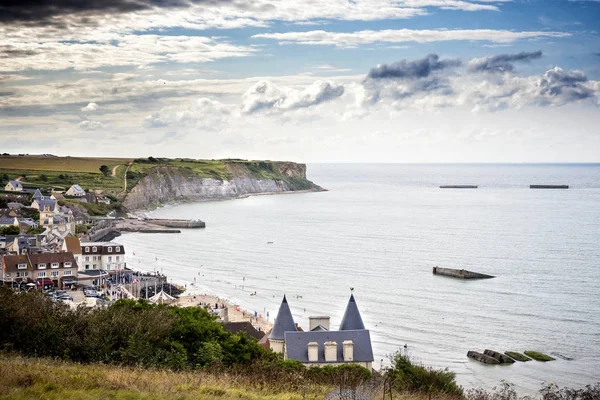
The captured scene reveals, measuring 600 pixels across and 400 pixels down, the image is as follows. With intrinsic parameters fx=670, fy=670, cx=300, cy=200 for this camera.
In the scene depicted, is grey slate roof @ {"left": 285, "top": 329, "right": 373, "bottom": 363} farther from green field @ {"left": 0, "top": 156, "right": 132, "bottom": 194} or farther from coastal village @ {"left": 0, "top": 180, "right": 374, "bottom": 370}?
green field @ {"left": 0, "top": 156, "right": 132, "bottom": 194}

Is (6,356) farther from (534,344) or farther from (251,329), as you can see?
(534,344)

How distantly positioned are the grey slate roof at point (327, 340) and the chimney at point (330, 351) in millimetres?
210

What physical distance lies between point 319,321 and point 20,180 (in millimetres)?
124575

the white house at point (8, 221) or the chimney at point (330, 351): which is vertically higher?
the chimney at point (330, 351)

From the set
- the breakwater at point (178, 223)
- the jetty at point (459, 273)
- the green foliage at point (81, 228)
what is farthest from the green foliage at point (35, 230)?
the jetty at point (459, 273)

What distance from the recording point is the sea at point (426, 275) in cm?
4019

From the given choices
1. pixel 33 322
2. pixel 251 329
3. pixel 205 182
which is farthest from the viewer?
pixel 205 182

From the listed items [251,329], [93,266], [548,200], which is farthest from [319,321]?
[548,200]

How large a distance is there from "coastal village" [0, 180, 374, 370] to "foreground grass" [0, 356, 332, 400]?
12324 millimetres

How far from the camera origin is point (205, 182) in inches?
7333

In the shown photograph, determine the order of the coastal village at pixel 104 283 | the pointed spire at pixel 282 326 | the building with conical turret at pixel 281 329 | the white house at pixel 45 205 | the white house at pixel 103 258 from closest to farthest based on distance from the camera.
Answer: the coastal village at pixel 104 283 → the building with conical turret at pixel 281 329 → the pointed spire at pixel 282 326 → the white house at pixel 103 258 → the white house at pixel 45 205

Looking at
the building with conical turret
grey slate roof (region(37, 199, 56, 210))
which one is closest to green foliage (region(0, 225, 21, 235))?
grey slate roof (region(37, 199, 56, 210))

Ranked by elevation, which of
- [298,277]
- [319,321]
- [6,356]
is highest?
[6,356]

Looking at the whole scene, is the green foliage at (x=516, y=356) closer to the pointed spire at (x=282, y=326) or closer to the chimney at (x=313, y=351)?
the pointed spire at (x=282, y=326)
